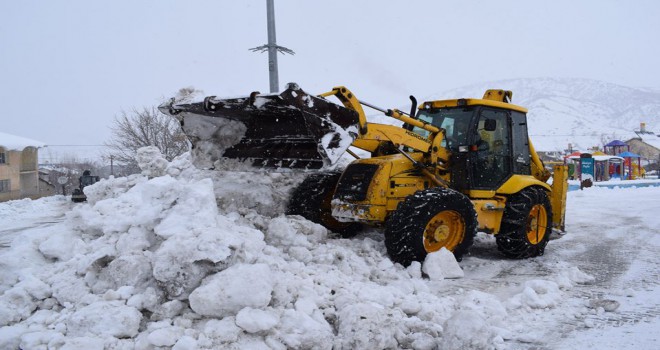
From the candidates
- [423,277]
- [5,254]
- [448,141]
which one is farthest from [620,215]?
[5,254]

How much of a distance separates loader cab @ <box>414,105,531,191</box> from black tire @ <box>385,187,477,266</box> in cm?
66

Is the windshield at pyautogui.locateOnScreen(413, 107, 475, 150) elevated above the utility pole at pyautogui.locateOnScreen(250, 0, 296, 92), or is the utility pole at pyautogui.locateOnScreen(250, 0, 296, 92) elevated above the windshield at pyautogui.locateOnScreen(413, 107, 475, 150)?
the utility pole at pyautogui.locateOnScreen(250, 0, 296, 92)

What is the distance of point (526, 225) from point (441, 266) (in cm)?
178

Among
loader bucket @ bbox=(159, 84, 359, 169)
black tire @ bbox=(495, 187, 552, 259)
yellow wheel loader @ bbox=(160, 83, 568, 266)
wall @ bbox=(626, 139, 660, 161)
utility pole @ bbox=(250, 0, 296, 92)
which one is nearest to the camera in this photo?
loader bucket @ bbox=(159, 84, 359, 169)

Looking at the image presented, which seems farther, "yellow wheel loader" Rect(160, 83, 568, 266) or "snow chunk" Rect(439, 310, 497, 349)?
"yellow wheel loader" Rect(160, 83, 568, 266)

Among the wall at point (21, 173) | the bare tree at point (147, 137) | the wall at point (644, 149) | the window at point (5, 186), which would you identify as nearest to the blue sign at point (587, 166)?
the bare tree at point (147, 137)

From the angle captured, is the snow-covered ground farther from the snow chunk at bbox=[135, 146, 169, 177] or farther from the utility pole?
the utility pole

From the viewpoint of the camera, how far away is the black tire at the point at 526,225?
6211 mm

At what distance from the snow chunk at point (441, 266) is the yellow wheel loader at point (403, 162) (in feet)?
0.46

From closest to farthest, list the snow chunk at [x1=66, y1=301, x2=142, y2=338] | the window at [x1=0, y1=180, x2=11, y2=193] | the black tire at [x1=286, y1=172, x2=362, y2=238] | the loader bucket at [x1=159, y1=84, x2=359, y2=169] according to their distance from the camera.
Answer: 1. the snow chunk at [x1=66, y1=301, x2=142, y2=338]
2. the loader bucket at [x1=159, y1=84, x2=359, y2=169]
3. the black tire at [x1=286, y1=172, x2=362, y2=238]
4. the window at [x1=0, y1=180, x2=11, y2=193]

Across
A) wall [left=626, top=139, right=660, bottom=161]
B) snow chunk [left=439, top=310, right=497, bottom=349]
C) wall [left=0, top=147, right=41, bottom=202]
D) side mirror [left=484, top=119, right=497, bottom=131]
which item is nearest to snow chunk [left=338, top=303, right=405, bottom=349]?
snow chunk [left=439, top=310, right=497, bottom=349]

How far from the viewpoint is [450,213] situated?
5.59 meters

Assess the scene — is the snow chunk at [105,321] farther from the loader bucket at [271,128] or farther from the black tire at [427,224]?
the black tire at [427,224]

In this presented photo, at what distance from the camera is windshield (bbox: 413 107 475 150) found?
6.17 m
